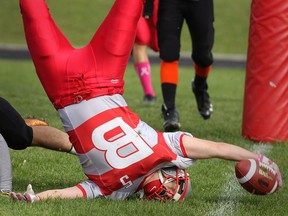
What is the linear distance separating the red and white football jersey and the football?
1.07ft

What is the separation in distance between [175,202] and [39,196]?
78 cm

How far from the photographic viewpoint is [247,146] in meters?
6.90

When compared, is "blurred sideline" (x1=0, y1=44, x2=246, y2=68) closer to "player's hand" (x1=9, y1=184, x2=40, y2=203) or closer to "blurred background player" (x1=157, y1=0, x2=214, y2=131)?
"blurred background player" (x1=157, y1=0, x2=214, y2=131)

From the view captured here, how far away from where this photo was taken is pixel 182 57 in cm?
1959

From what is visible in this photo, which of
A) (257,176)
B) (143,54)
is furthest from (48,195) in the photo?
(143,54)

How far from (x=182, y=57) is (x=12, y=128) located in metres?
14.6

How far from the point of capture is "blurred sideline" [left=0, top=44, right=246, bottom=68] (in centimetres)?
1888

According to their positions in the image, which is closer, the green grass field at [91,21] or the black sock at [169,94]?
the black sock at [169,94]

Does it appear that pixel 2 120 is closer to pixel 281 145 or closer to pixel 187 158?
pixel 187 158

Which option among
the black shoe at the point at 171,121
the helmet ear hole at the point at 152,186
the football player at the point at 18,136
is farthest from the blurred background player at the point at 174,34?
the helmet ear hole at the point at 152,186

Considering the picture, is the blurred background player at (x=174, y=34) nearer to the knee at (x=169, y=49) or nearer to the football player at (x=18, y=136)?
the knee at (x=169, y=49)

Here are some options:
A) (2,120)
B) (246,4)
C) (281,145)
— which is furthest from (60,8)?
(2,120)

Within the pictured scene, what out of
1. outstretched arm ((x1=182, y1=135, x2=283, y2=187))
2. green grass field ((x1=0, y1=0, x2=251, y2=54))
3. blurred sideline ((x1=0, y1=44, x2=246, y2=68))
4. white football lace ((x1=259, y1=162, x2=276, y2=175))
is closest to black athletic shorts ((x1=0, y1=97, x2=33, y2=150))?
outstretched arm ((x1=182, y1=135, x2=283, y2=187))

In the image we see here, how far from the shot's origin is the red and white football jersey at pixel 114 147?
4766mm
